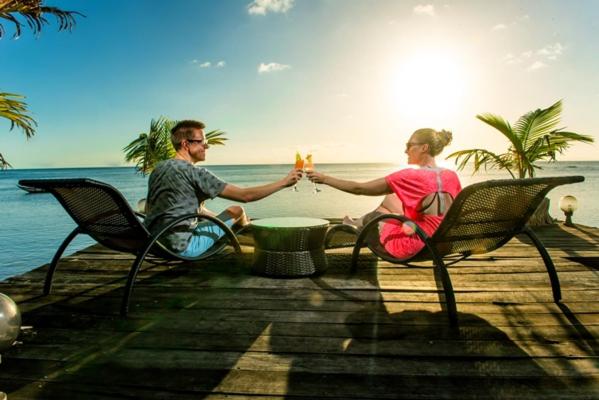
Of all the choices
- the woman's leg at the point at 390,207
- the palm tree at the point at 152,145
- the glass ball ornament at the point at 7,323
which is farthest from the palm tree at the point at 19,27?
the woman's leg at the point at 390,207

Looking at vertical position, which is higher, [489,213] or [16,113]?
[16,113]

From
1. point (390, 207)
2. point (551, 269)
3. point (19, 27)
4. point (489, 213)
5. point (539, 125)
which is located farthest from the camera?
point (539, 125)

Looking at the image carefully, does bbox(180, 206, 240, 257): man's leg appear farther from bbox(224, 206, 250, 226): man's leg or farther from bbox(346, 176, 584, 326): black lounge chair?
bbox(346, 176, 584, 326): black lounge chair

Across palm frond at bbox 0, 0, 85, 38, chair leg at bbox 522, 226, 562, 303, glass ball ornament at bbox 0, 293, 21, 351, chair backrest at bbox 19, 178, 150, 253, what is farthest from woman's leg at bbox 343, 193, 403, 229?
palm frond at bbox 0, 0, 85, 38

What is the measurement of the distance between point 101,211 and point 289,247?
1573 mm

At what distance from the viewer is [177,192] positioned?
3.23 m

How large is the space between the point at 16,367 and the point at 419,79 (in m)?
7.67

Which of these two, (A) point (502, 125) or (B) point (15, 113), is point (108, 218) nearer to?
(B) point (15, 113)

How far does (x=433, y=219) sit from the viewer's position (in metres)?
2.94

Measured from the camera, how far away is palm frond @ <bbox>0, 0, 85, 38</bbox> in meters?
5.45

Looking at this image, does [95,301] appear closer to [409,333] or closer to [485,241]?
[409,333]

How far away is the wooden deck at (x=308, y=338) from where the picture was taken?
1.71 meters

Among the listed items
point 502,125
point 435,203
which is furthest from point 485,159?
point 435,203

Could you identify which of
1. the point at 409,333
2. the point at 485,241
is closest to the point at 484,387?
the point at 409,333
